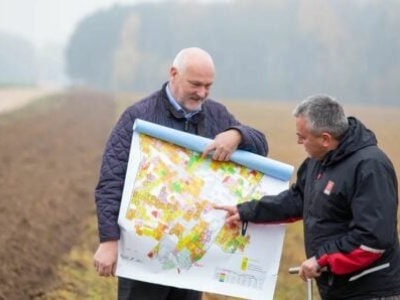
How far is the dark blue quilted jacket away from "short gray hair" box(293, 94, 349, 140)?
487mm

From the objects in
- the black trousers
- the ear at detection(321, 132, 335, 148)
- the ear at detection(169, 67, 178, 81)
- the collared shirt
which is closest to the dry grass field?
the black trousers

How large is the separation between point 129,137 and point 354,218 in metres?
1.28

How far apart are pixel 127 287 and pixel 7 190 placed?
310 inches

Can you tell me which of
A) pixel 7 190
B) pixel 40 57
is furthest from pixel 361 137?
pixel 40 57

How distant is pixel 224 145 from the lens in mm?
3436

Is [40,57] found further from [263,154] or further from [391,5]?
[263,154]

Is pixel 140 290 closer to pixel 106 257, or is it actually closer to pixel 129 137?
pixel 106 257

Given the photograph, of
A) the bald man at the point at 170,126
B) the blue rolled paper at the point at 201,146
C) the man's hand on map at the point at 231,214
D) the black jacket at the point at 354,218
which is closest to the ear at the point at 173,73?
the bald man at the point at 170,126

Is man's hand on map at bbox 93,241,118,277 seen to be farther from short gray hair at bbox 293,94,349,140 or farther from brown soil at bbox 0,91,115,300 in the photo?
brown soil at bbox 0,91,115,300

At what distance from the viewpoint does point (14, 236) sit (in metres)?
8.05

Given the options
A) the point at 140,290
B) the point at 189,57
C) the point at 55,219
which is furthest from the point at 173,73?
the point at 55,219

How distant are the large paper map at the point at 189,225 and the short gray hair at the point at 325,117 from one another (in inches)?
19.0

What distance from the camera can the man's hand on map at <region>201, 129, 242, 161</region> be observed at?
344cm

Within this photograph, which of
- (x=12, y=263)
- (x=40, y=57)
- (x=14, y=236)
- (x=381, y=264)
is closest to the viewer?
(x=381, y=264)
